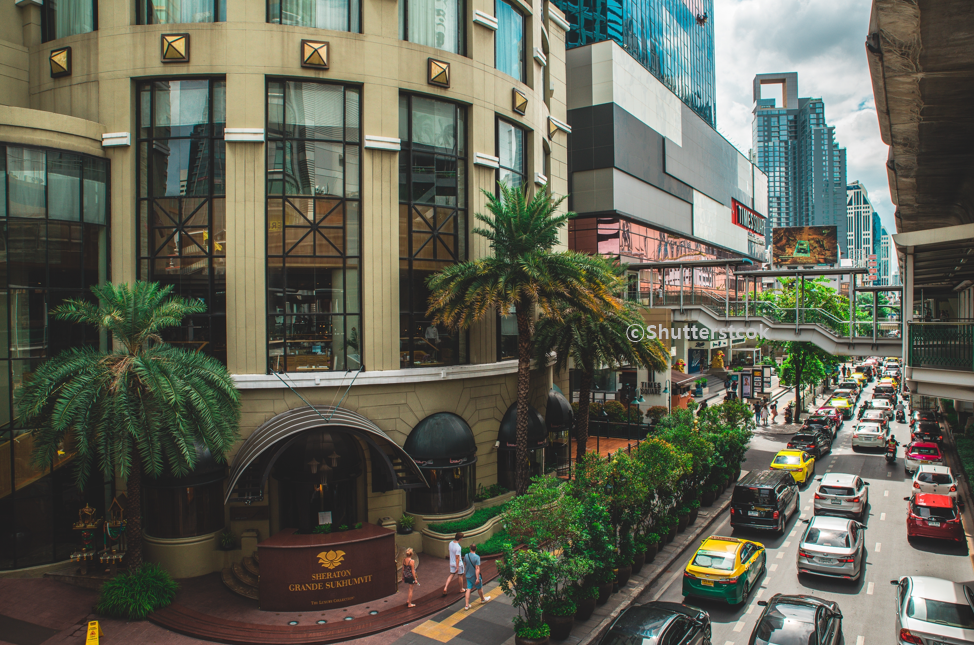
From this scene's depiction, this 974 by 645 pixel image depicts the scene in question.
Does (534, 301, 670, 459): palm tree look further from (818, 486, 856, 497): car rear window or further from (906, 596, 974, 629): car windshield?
(906, 596, 974, 629): car windshield

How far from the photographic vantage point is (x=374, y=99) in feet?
68.8

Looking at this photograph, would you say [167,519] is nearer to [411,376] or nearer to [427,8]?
[411,376]

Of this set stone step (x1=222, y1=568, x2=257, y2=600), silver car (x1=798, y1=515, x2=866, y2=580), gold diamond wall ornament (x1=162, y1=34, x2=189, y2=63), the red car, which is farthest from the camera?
the red car

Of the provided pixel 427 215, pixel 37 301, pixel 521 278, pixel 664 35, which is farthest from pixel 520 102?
pixel 664 35

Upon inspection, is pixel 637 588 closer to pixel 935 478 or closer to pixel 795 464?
pixel 935 478

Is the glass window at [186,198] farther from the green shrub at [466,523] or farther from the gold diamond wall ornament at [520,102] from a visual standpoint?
the gold diamond wall ornament at [520,102]

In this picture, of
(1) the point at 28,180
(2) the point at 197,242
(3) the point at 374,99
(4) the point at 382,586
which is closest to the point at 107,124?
(1) the point at 28,180

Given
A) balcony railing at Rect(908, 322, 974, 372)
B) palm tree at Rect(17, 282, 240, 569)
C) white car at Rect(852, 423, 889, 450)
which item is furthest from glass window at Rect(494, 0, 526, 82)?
white car at Rect(852, 423, 889, 450)

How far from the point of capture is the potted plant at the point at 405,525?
20734 millimetres

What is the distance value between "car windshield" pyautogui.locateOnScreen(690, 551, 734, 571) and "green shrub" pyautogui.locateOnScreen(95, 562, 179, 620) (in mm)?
14275

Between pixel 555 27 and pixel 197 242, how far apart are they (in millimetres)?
21762

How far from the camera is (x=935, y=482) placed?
24.9 m

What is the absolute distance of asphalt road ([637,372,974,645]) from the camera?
15.6 metres

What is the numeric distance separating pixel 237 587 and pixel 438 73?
17.8m
